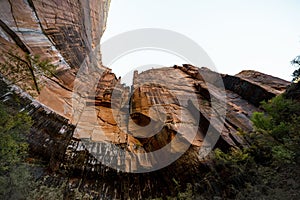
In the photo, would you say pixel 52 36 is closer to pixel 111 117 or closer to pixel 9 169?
pixel 111 117

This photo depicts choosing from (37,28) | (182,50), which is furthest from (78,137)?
(182,50)

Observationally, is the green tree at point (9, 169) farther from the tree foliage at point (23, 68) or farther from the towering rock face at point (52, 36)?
the towering rock face at point (52, 36)

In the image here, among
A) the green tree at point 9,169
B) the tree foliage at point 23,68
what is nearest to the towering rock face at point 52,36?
the tree foliage at point 23,68

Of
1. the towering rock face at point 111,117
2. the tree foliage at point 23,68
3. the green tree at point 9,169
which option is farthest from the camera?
the towering rock face at point 111,117

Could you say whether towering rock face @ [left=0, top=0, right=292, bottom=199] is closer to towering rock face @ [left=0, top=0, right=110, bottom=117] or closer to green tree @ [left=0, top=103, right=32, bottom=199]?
towering rock face @ [left=0, top=0, right=110, bottom=117]

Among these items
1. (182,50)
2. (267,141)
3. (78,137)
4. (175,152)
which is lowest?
(78,137)

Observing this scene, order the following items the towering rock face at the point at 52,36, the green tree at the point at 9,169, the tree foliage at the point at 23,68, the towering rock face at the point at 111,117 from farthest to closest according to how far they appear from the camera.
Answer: the towering rock face at the point at 52,36
the towering rock face at the point at 111,117
the tree foliage at the point at 23,68
the green tree at the point at 9,169

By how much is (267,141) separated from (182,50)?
17.2 metres

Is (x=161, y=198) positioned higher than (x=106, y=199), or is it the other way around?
(x=161, y=198)

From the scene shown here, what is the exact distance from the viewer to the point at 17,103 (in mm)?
8062

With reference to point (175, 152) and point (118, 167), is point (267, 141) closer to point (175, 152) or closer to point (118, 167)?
point (175, 152)

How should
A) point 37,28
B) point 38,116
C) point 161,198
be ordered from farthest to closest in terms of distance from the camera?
1. point 37,28
2. point 38,116
3. point 161,198

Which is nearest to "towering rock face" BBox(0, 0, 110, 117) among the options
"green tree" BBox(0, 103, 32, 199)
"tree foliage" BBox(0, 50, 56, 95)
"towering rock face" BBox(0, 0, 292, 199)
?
"towering rock face" BBox(0, 0, 292, 199)

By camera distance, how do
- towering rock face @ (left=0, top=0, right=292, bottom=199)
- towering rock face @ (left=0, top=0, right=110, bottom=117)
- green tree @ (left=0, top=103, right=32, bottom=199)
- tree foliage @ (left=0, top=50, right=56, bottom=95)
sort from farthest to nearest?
towering rock face @ (left=0, top=0, right=110, bottom=117) → towering rock face @ (left=0, top=0, right=292, bottom=199) → tree foliage @ (left=0, top=50, right=56, bottom=95) → green tree @ (left=0, top=103, right=32, bottom=199)
